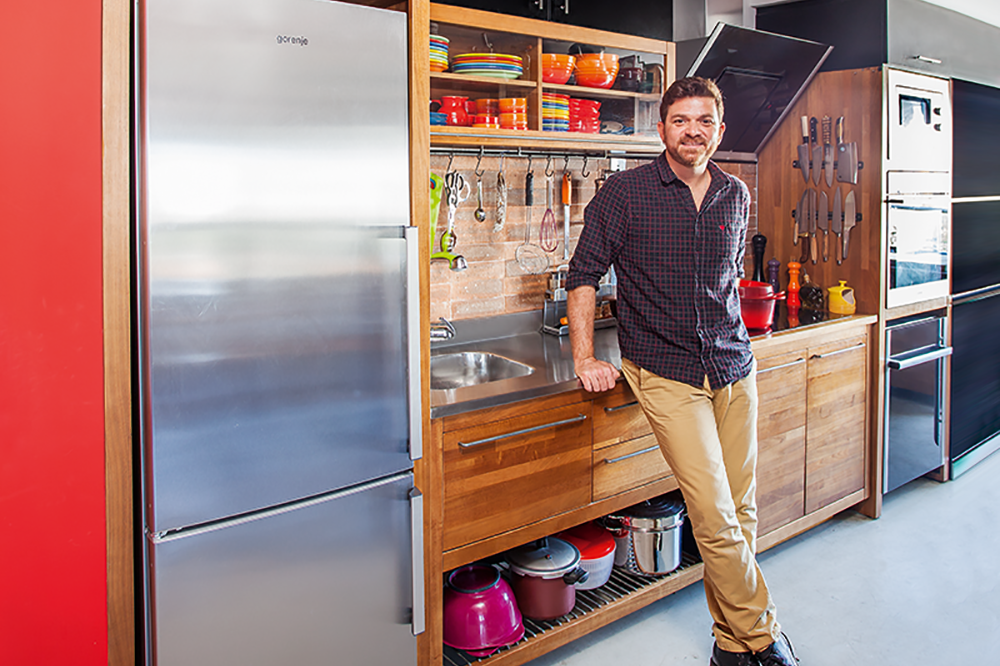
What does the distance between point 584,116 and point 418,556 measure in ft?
5.12

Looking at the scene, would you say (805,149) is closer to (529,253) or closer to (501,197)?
(529,253)

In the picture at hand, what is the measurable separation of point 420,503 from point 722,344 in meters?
0.95

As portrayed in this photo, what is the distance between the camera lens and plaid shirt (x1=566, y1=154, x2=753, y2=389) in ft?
7.14

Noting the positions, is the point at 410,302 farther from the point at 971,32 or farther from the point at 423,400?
the point at 971,32

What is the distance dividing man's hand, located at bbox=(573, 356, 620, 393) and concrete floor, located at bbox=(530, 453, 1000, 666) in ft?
2.83

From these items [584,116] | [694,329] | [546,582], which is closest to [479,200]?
[584,116]

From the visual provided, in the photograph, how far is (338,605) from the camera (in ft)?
6.03

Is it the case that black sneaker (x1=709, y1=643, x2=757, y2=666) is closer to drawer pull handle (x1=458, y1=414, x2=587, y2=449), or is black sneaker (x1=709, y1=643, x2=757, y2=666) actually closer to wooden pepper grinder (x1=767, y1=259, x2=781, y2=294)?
drawer pull handle (x1=458, y1=414, x2=587, y2=449)

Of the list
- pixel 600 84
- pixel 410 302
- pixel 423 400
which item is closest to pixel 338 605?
pixel 423 400

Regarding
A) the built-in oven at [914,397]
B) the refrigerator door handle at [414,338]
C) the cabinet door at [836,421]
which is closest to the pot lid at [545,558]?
the refrigerator door handle at [414,338]

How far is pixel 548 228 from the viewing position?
3008 mm

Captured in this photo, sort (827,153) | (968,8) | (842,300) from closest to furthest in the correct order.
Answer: (842,300) → (827,153) → (968,8)

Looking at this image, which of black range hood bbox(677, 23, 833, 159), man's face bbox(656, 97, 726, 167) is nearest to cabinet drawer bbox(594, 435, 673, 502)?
man's face bbox(656, 97, 726, 167)

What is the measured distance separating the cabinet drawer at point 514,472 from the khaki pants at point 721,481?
0.25 metres
